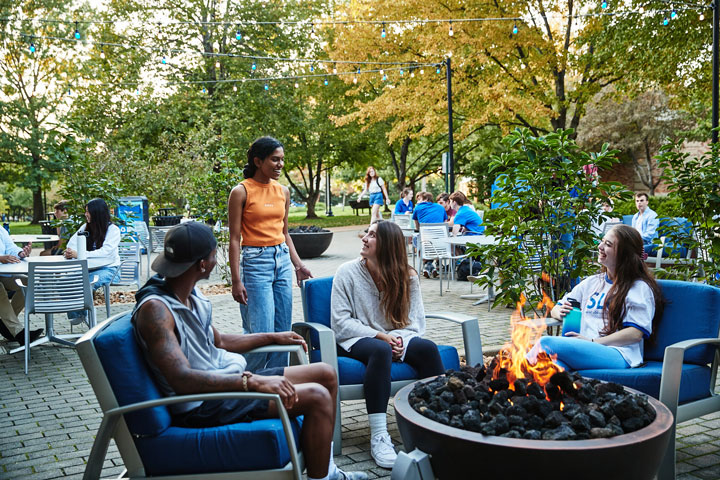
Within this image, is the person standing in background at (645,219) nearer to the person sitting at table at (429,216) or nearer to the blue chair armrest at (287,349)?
the person sitting at table at (429,216)

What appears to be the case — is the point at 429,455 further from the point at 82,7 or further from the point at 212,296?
the point at 82,7

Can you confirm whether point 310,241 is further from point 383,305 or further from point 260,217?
point 383,305

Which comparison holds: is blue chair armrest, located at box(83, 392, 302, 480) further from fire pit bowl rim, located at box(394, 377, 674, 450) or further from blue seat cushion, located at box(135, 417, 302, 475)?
fire pit bowl rim, located at box(394, 377, 674, 450)

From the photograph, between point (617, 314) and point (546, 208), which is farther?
point (546, 208)

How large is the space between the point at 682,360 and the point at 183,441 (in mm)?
2443

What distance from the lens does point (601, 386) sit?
2.96 meters

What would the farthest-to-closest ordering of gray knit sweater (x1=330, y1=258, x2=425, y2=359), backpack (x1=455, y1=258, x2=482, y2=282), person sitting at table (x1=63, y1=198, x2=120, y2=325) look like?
backpack (x1=455, y1=258, x2=482, y2=282), person sitting at table (x1=63, y1=198, x2=120, y2=325), gray knit sweater (x1=330, y1=258, x2=425, y2=359)

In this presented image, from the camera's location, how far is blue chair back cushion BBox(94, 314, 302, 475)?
2586 millimetres

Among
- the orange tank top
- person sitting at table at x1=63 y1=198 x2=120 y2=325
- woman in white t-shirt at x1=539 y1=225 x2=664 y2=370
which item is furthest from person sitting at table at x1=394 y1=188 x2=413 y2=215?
woman in white t-shirt at x1=539 y1=225 x2=664 y2=370

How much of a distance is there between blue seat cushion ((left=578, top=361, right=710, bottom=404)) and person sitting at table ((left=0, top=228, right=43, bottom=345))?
5.55m

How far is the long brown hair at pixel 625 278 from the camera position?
3770 millimetres

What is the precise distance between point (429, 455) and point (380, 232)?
68.8 inches

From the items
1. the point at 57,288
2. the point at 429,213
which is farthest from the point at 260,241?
the point at 429,213

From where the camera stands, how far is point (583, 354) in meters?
3.60
